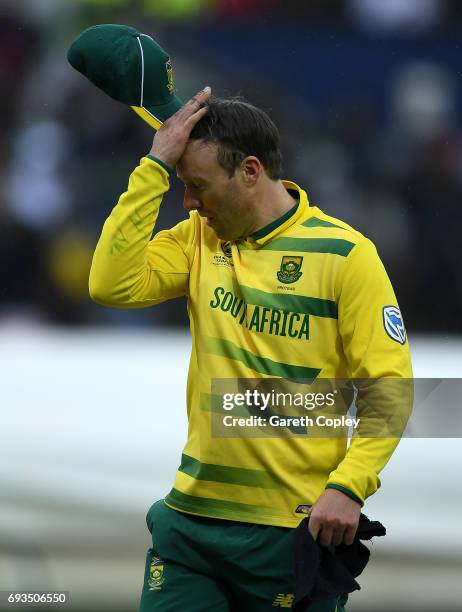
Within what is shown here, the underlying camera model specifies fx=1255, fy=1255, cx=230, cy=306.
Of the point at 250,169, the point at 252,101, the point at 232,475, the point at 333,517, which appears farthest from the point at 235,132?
the point at 252,101

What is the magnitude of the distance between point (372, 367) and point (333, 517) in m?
0.31

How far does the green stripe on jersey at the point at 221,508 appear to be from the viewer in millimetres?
2658

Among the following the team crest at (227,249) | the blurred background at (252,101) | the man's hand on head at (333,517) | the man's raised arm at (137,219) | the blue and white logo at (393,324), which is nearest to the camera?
the man's hand on head at (333,517)

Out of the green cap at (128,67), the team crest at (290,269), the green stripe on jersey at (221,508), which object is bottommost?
the green stripe on jersey at (221,508)

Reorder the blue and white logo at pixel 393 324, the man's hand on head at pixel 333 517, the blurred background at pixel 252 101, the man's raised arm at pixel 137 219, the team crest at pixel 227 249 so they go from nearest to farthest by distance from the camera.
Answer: the man's hand on head at pixel 333 517
the blue and white logo at pixel 393 324
the man's raised arm at pixel 137 219
the team crest at pixel 227 249
the blurred background at pixel 252 101

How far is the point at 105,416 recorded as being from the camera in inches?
190

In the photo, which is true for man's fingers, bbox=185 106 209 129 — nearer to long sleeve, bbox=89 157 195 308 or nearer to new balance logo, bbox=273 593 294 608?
long sleeve, bbox=89 157 195 308

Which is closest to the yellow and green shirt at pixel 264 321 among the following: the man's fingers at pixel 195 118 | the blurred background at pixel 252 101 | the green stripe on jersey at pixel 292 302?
the green stripe on jersey at pixel 292 302

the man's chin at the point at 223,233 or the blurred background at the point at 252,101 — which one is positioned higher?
the blurred background at the point at 252,101

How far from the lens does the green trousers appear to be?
8.68ft

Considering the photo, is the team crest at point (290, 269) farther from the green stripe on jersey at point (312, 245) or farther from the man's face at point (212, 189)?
the man's face at point (212, 189)

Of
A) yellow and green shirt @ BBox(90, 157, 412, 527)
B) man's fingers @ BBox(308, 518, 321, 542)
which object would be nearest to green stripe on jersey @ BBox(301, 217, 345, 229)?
yellow and green shirt @ BBox(90, 157, 412, 527)

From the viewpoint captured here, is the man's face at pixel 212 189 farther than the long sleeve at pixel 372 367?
Yes

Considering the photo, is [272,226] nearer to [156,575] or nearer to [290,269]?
[290,269]
